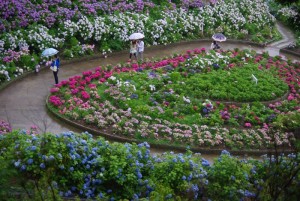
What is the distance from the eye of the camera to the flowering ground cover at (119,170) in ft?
25.6

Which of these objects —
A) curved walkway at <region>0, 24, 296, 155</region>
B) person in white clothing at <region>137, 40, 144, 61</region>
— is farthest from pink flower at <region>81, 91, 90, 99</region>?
person in white clothing at <region>137, 40, 144, 61</region>

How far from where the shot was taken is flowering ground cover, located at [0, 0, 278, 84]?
1647 centimetres

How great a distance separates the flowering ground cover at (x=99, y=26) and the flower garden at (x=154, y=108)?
5cm

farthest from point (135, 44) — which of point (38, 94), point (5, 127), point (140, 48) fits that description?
point (5, 127)

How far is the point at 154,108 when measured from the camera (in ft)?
43.1

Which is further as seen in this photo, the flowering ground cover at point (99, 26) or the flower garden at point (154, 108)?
the flowering ground cover at point (99, 26)

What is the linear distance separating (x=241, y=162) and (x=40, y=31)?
10935 mm

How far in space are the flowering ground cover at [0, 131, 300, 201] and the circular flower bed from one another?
312cm

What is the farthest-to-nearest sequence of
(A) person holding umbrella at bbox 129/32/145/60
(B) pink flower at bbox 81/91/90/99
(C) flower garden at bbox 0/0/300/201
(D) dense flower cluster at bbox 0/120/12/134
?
(A) person holding umbrella at bbox 129/32/145/60, (B) pink flower at bbox 81/91/90/99, (D) dense flower cluster at bbox 0/120/12/134, (C) flower garden at bbox 0/0/300/201

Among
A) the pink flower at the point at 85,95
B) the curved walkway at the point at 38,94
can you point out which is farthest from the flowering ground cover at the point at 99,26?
the pink flower at the point at 85,95

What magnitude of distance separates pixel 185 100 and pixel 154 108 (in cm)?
117

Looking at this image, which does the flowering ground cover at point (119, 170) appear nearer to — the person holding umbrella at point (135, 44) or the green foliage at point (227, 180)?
the green foliage at point (227, 180)

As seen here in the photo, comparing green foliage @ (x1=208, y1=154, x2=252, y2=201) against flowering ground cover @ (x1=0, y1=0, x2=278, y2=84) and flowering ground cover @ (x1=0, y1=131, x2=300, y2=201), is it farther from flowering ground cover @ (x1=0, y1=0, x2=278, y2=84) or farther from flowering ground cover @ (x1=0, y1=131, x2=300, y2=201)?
flowering ground cover @ (x1=0, y1=0, x2=278, y2=84)

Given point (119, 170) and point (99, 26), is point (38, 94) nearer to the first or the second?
point (99, 26)
